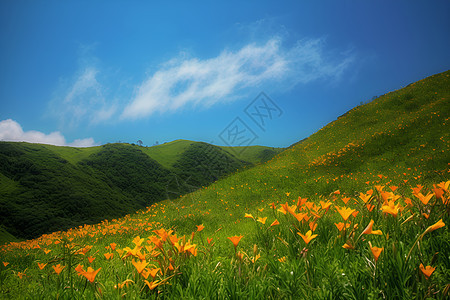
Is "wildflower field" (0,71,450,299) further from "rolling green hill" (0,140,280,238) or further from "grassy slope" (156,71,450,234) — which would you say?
"rolling green hill" (0,140,280,238)

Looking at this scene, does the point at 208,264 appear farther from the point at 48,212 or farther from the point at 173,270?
the point at 48,212

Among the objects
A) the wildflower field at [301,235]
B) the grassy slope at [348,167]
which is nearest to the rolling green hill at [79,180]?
the grassy slope at [348,167]

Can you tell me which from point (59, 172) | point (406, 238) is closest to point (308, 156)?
point (406, 238)

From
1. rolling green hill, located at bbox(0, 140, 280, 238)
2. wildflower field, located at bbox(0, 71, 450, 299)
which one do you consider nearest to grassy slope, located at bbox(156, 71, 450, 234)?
wildflower field, located at bbox(0, 71, 450, 299)

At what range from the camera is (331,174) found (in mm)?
11906

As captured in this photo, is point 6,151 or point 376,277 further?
point 6,151

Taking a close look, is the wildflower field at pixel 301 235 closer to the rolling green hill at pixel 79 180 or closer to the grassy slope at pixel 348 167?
the grassy slope at pixel 348 167

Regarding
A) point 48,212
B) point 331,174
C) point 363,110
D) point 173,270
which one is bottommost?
point 331,174

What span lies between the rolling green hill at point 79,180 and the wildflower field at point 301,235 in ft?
79.8

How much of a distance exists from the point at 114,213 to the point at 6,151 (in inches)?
1885

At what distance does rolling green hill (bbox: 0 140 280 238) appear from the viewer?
60500 mm

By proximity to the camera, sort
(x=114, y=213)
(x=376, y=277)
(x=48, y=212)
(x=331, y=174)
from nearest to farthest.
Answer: (x=376, y=277)
(x=331, y=174)
(x=48, y=212)
(x=114, y=213)

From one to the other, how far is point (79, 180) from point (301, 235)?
98.9 m

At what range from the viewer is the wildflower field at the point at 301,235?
1.51 metres
